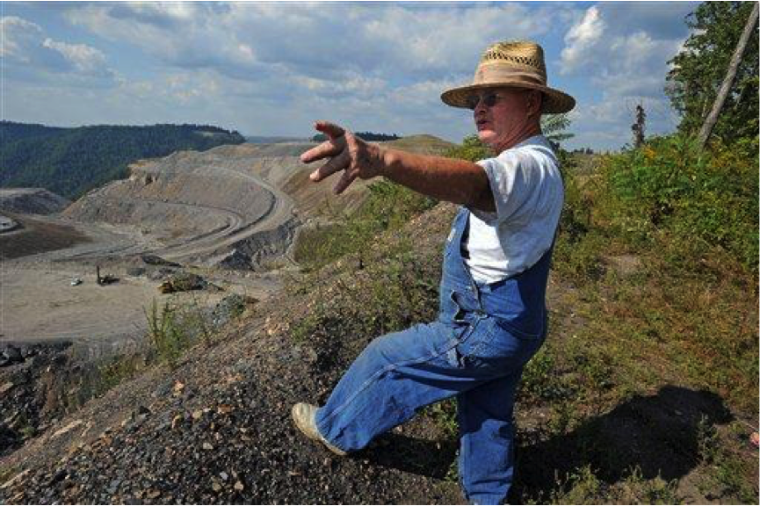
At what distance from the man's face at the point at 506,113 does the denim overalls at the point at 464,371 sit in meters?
0.40

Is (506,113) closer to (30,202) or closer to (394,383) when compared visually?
(394,383)

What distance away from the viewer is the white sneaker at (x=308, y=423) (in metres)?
3.24

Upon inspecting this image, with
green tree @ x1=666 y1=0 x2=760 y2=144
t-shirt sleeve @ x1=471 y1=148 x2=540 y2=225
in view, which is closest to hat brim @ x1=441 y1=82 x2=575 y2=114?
t-shirt sleeve @ x1=471 y1=148 x2=540 y2=225

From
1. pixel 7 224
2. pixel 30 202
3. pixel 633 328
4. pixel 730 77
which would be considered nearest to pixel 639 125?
pixel 730 77

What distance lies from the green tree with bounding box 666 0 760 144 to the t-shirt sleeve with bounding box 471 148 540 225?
1527 centimetres

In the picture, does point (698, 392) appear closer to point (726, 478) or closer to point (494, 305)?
point (726, 478)

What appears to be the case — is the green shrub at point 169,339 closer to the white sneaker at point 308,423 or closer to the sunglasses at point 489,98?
the white sneaker at point 308,423

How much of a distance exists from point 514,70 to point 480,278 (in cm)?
90

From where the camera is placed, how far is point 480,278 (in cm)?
259

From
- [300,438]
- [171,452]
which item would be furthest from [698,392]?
[171,452]

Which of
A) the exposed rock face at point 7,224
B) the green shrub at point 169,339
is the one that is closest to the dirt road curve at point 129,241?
the exposed rock face at point 7,224

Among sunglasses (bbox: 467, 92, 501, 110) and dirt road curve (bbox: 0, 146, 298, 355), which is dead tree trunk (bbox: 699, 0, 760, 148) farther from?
sunglasses (bbox: 467, 92, 501, 110)

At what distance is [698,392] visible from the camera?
14.1ft

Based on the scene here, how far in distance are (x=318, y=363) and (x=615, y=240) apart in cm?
472
